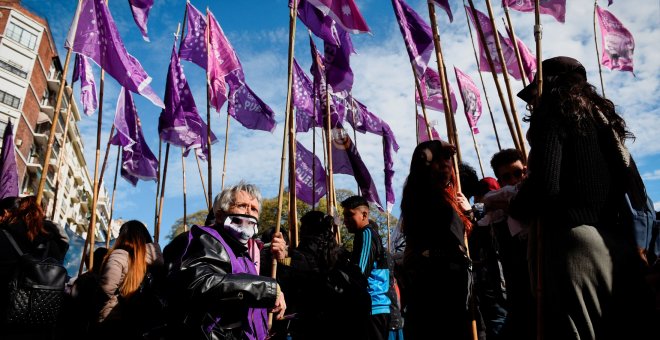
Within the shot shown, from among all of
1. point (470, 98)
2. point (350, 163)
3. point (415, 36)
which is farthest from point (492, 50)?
point (350, 163)

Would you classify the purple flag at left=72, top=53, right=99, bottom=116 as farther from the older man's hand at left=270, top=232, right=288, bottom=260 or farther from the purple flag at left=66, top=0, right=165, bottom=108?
the older man's hand at left=270, top=232, right=288, bottom=260

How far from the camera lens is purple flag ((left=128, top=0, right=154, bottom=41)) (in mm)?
6387

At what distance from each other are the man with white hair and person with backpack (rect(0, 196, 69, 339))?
1.89 metres

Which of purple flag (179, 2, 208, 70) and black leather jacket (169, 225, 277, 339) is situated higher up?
purple flag (179, 2, 208, 70)

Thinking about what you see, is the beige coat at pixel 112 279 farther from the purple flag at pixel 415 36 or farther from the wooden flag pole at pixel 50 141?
the purple flag at pixel 415 36

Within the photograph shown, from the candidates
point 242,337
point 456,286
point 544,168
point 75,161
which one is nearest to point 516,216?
point 544,168

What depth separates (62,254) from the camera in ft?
13.5

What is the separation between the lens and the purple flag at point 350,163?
27.1 ft

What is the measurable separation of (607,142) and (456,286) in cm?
101

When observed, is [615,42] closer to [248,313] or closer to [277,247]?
[277,247]

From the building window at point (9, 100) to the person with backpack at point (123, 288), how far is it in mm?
30768

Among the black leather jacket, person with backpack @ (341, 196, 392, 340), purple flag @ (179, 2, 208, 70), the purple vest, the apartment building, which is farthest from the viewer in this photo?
the apartment building

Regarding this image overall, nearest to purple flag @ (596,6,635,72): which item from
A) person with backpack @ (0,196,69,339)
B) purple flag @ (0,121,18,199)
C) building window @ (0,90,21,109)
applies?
person with backpack @ (0,196,69,339)

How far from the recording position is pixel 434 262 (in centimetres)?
249
